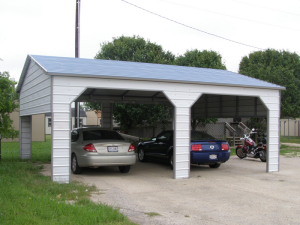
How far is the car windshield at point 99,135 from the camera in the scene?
10984 mm

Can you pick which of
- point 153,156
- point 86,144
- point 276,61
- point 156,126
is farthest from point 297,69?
point 86,144

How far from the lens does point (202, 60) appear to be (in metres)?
22.9

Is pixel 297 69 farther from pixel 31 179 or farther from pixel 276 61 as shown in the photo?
pixel 31 179

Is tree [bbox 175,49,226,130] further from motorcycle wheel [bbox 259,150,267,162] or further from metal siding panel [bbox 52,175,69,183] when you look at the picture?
metal siding panel [bbox 52,175,69,183]

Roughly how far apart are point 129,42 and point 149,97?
967 cm

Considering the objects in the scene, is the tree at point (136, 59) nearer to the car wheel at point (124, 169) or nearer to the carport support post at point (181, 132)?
the car wheel at point (124, 169)

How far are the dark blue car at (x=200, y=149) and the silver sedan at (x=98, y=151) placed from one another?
6.89 feet

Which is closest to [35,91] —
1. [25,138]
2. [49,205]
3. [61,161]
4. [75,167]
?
[75,167]

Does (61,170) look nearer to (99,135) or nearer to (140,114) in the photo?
(99,135)

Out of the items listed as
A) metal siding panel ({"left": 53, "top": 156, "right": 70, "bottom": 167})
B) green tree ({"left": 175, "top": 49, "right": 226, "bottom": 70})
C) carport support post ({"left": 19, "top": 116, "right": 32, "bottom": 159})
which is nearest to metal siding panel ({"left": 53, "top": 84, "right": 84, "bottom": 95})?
metal siding panel ({"left": 53, "top": 156, "right": 70, "bottom": 167})

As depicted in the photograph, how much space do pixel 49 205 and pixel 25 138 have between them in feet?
32.1

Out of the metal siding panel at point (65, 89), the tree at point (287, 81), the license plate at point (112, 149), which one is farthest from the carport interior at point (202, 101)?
the tree at point (287, 81)

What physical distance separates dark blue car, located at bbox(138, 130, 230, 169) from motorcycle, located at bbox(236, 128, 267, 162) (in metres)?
3.20

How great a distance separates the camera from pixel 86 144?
10.4 m
